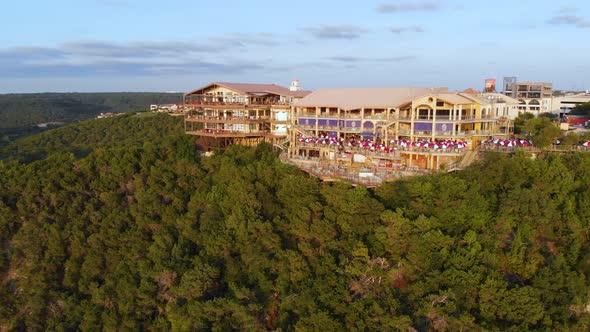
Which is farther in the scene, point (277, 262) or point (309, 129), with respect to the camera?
point (309, 129)

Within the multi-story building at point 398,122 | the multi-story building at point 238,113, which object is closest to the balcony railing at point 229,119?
the multi-story building at point 238,113

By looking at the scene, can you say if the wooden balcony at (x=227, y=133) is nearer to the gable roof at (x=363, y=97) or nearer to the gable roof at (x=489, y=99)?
the gable roof at (x=363, y=97)

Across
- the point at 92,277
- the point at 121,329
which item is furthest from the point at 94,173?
the point at 121,329

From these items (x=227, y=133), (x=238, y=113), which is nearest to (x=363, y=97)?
(x=238, y=113)

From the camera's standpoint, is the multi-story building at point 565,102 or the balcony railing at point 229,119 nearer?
the balcony railing at point 229,119

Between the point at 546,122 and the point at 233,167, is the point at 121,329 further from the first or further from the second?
the point at 546,122

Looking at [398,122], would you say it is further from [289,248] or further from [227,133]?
[227,133]

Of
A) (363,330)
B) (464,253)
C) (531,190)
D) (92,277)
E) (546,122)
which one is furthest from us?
(546,122)
